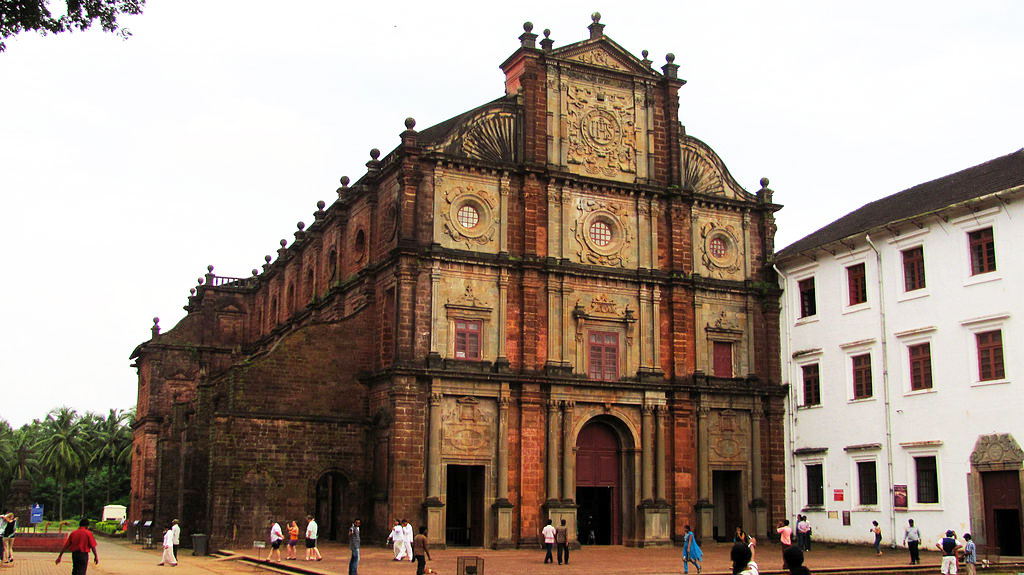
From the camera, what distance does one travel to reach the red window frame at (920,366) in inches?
1273

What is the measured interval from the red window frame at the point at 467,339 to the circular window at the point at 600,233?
556cm

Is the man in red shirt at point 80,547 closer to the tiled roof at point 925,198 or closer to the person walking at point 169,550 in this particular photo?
the person walking at point 169,550

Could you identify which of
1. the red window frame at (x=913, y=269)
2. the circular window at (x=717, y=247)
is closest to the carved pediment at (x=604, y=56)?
the circular window at (x=717, y=247)

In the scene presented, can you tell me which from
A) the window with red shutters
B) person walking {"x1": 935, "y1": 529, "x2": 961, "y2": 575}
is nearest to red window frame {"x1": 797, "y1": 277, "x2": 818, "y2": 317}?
the window with red shutters

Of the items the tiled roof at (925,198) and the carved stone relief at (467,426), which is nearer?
the tiled roof at (925,198)

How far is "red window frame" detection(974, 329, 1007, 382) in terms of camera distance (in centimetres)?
3012

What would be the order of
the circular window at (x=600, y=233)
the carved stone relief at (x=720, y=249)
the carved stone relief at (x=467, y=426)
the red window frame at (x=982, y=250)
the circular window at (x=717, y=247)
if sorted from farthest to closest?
the circular window at (x=717, y=247) → the carved stone relief at (x=720, y=249) → the circular window at (x=600, y=233) → the carved stone relief at (x=467, y=426) → the red window frame at (x=982, y=250)

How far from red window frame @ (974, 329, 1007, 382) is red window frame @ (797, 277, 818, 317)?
7.72 meters

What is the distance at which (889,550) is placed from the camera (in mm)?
32594

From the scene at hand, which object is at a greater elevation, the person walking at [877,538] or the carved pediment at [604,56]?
the carved pediment at [604,56]

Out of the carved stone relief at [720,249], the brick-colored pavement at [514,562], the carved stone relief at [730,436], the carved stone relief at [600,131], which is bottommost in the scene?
the brick-colored pavement at [514,562]

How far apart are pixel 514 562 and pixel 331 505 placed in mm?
11205

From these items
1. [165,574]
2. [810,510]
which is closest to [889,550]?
[810,510]

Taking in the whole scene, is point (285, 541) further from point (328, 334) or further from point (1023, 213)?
point (1023, 213)
